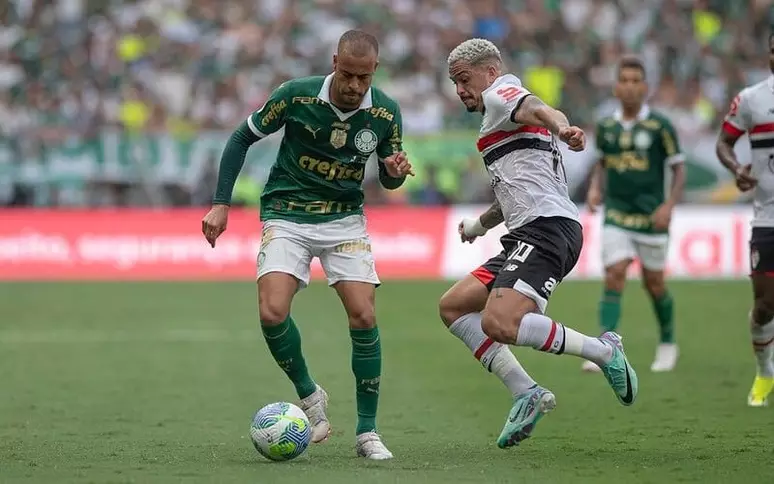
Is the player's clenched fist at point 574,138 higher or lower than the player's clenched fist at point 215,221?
higher

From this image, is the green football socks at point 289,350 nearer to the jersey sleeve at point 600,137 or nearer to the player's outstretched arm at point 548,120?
the player's outstretched arm at point 548,120

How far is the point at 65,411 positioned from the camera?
980cm

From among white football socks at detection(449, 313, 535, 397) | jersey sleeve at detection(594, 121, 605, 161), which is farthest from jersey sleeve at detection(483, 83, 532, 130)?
jersey sleeve at detection(594, 121, 605, 161)

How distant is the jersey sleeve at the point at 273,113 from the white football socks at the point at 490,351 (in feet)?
5.35

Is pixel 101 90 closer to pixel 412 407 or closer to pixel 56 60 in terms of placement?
pixel 56 60

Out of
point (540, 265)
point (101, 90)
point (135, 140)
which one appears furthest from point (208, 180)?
point (540, 265)

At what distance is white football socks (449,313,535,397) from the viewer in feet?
26.5

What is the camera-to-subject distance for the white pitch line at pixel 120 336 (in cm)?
1471

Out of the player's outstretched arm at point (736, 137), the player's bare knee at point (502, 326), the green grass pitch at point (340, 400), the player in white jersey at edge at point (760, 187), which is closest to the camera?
the green grass pitch at point (340, 400)

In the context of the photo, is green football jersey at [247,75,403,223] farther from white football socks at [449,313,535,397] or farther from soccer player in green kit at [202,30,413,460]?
white football socks at [449,313,535,397]

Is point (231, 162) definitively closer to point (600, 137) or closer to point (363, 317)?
point (363, 317)

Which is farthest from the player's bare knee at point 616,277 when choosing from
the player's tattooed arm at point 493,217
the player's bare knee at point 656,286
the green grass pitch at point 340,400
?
the player's tattooed arm at point 493,217

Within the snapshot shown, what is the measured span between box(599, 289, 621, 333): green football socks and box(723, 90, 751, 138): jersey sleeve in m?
2.93

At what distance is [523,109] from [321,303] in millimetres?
11417
